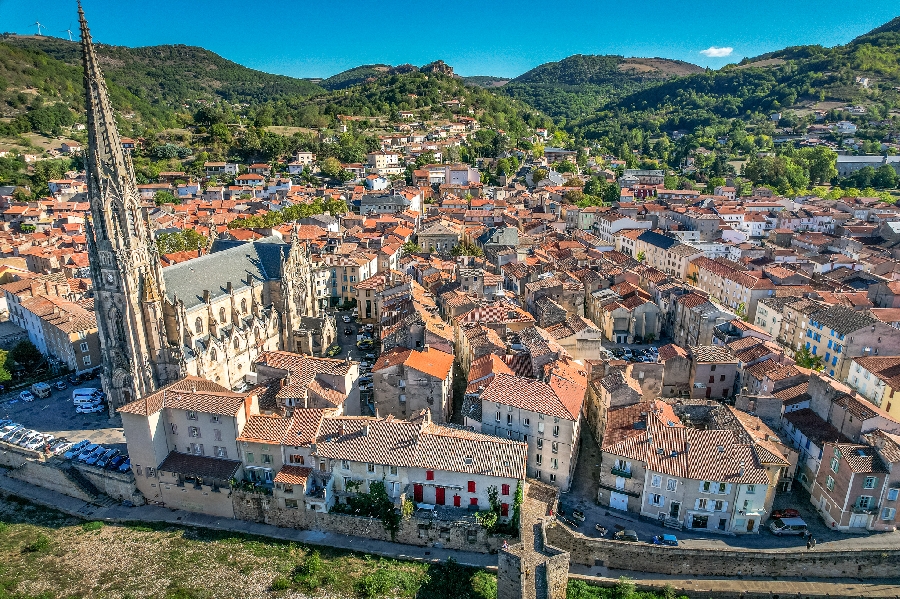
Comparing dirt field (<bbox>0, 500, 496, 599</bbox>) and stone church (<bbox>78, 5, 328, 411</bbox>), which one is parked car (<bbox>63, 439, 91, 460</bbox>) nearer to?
stone church (<bbox>78, 5, 328, 411</bbox>)

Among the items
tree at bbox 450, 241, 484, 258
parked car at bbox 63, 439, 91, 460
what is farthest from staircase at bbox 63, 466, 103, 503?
tree at bbox 450, 241, 484, 258

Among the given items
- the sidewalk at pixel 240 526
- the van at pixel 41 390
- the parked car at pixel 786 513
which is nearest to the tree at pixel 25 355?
the van at pixel 41 390

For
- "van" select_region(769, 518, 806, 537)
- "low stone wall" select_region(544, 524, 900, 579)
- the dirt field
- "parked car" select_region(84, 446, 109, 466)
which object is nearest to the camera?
the dirt field

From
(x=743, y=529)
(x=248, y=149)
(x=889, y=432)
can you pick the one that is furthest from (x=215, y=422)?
(x=248, y=149)

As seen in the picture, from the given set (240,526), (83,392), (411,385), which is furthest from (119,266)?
(411,385)

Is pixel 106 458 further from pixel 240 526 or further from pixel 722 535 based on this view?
pixel 722 535

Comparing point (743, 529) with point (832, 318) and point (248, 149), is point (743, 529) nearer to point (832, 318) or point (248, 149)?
point (832, 318)

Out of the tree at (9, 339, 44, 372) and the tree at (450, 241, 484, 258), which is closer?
the tree at (9, 339, 44, 372)

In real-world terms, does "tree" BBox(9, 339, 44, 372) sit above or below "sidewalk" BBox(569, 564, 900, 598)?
above

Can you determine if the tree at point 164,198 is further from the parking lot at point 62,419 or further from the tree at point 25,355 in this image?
the parking lot at point 62,419
